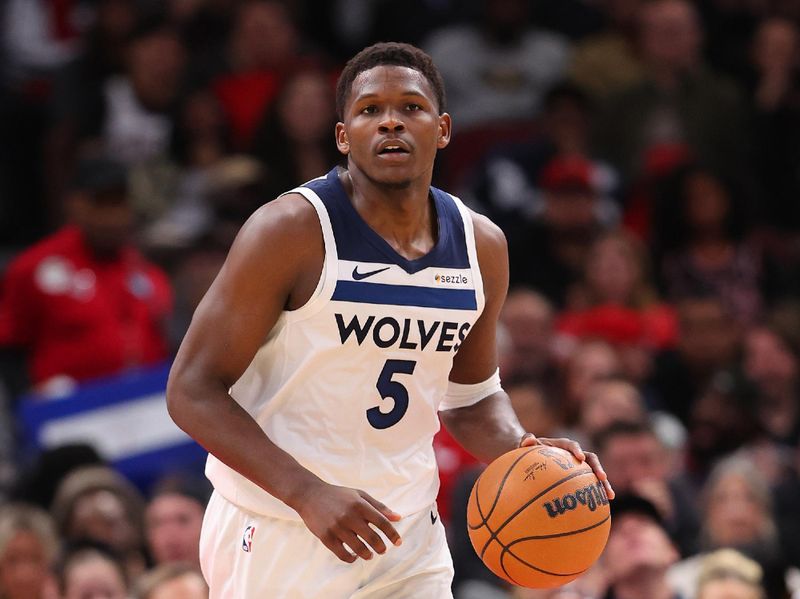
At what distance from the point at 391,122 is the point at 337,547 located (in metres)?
1.28

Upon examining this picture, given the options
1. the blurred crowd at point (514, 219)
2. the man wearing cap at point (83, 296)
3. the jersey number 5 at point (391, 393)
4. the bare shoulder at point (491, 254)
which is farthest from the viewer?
the man wearing cap at point (83, 296)

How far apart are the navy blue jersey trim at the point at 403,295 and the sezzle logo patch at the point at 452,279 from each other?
1.0 inches

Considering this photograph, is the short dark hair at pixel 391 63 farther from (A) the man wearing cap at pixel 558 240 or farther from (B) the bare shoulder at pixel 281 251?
(A) the man wearing cap at pixel 558 240

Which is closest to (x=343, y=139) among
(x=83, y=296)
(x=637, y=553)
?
(x=637, y=553)

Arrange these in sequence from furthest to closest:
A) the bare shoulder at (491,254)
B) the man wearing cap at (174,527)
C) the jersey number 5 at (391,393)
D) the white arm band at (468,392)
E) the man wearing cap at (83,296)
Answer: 1. the man wearing cap at (83,296)
2. the man wearing cap at (174,527)
3. the white arm band at (468,392)
4. the bare shoulder at (491,254)
5. the jersey number 5 at (391,393)

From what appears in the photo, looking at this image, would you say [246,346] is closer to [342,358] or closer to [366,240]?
[342,358]

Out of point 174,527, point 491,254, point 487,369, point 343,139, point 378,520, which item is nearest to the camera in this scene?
point 378,520

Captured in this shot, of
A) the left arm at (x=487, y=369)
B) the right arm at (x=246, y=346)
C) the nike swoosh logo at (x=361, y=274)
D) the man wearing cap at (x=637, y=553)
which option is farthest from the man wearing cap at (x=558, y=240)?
the right arm at (x=246, y=346)

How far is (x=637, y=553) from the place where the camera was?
24.3ft

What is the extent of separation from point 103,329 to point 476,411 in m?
4.64

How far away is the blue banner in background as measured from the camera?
9023mm

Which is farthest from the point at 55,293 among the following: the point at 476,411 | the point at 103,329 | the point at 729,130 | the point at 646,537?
the point at 729,130

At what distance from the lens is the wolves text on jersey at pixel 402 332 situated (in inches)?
184

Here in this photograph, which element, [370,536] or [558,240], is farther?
[558,240]
